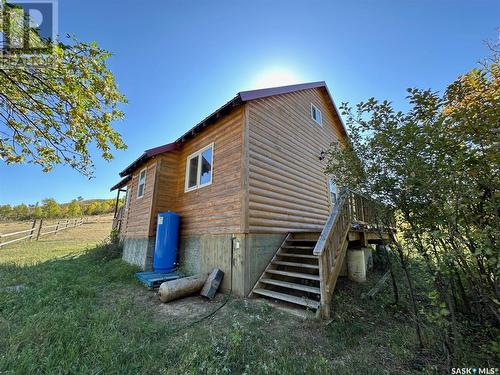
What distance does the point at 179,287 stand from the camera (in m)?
5.21

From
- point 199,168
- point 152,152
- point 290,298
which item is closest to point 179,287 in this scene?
point 290,298

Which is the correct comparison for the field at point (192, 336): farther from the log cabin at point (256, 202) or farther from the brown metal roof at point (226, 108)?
the brown metal roof at point (226, 108)

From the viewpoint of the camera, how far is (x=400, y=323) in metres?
4.17

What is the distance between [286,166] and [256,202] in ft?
7.25

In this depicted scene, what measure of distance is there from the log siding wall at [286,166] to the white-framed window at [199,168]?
5.89 feet

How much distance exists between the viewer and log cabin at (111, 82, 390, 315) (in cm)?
544

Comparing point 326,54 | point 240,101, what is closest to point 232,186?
point 240,101

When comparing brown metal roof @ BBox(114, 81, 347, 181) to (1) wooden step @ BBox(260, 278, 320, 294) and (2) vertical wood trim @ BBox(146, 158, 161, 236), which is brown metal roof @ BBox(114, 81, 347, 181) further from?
(1) wooden step @ BBox(260, 278, 320, 294)

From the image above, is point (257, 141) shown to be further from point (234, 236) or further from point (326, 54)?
point (326, 54)

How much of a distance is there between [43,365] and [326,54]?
1068 centimetres

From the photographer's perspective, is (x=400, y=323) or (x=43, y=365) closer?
(x=43, y=365)

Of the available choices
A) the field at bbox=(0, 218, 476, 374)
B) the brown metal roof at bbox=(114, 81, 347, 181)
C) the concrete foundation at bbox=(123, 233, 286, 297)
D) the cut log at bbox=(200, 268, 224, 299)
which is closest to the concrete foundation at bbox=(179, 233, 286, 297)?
the concrete foundation at bbox=(123, 233, 286, 297)

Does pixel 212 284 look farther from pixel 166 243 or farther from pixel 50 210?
pixel 50 210

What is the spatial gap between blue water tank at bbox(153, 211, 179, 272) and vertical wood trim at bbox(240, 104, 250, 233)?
130 inches
